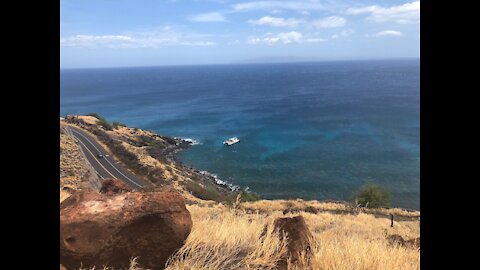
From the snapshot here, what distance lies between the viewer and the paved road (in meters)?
31.3

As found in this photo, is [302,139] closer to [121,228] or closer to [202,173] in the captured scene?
[202,173]

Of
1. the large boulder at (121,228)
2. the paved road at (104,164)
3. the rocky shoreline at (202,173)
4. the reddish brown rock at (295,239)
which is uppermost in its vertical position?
the large boulder at (121,228)

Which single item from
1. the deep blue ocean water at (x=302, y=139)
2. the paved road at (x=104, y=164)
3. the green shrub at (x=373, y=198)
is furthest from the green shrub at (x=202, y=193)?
the green shrub at (x=373, y=198)

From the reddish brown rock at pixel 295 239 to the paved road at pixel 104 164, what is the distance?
86.2 feet

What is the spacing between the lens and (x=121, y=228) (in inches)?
127

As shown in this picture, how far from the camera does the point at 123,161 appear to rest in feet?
128

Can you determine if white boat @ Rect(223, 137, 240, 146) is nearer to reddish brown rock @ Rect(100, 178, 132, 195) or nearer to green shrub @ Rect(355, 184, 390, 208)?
green shrub @ Rect(355, 184, 390, 208)

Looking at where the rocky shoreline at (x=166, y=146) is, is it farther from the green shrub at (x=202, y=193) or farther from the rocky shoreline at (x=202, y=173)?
the green shrub at (x=202, y=193)

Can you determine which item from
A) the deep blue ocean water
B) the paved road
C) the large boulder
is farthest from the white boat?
the large boulder

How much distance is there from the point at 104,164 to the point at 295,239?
34.4 m

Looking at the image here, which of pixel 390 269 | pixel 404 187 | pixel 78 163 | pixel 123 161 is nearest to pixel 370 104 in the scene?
pixel 404 187

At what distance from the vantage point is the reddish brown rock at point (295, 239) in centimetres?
366
